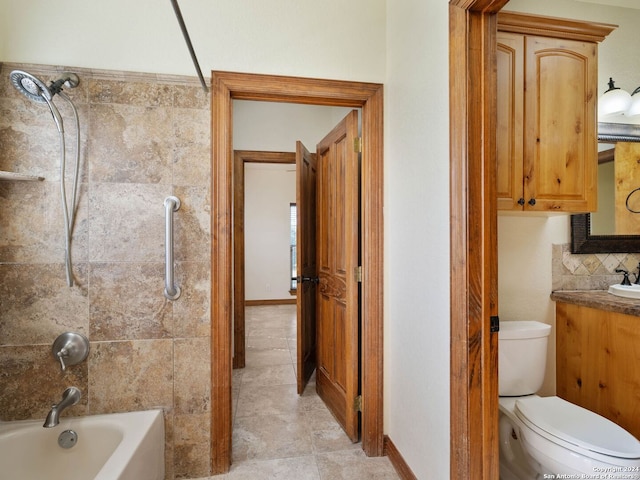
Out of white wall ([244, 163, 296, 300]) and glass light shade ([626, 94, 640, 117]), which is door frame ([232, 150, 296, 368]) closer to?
glass light shade ([626, 94, 640, 117])

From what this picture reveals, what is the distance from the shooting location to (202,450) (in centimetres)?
169

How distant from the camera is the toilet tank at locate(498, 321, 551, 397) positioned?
1686 millimetres

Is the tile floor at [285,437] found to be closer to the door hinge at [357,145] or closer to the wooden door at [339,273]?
the wooden door at [339,273]

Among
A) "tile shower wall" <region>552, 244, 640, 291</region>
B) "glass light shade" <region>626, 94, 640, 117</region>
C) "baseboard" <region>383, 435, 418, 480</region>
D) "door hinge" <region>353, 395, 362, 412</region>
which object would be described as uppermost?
"glass light shade" <region>626, 94, 640, 117</region>

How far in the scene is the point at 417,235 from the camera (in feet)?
4.97

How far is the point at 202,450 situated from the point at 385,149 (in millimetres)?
1970

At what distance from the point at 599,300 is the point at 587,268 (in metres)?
0.38

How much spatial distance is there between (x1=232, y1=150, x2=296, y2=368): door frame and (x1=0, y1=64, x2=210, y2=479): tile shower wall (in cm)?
133

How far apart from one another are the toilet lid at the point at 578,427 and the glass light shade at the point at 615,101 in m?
1.85

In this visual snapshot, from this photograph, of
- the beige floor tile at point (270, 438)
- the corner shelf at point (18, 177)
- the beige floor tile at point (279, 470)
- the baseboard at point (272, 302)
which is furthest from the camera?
the baseboard at point (272, 302)

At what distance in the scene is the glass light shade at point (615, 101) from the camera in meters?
2.02

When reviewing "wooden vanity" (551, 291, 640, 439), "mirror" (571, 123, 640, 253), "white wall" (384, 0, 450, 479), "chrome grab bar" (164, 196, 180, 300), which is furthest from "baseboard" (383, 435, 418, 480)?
"mirror" (571, 123, 640, 253)

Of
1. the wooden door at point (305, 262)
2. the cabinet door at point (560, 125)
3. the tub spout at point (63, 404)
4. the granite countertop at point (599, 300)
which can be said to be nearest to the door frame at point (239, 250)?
the wooden door at point (305, 262)

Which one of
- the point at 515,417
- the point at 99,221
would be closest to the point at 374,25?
the point at 99,221
